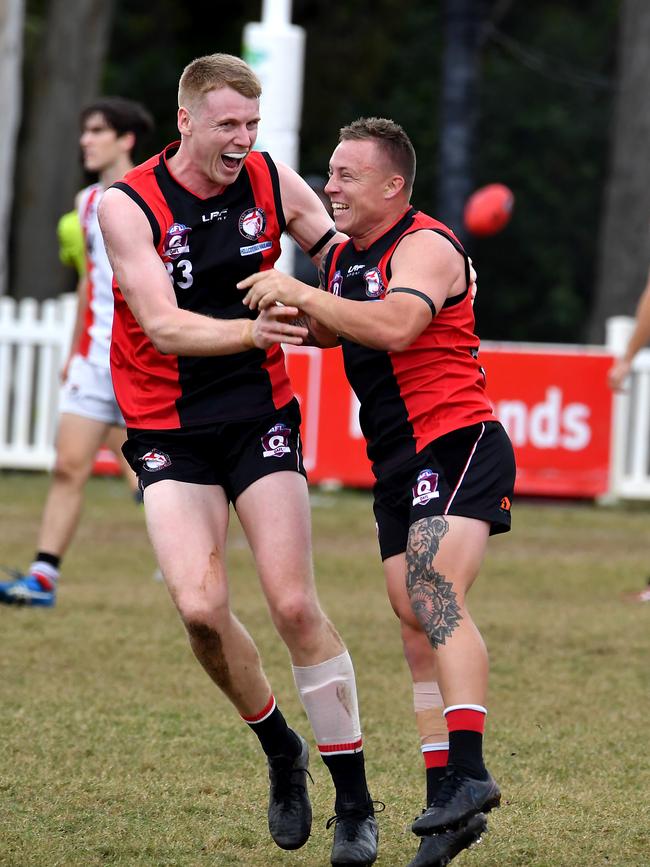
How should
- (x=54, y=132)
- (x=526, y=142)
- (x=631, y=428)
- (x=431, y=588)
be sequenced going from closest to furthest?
1. (x=431, y=588)
2. (x=631, y=428)
3. (x=54, y=132)
4. (x=526, y=142)

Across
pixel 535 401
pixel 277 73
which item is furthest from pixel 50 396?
pixel 535 401

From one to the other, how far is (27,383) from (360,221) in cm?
948

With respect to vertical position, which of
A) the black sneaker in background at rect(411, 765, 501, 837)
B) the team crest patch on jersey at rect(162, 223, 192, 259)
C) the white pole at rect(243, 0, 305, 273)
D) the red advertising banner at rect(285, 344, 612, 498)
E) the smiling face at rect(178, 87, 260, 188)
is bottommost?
the black sneaker in background at rect(411, 765, 501, 837)

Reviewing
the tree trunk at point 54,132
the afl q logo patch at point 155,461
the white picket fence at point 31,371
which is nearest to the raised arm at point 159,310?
the afl q logo patch at point 155,461

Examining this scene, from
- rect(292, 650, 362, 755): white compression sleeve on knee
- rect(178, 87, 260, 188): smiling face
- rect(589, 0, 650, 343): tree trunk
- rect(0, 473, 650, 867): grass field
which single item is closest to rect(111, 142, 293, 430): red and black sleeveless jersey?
rect(178, 87, 260, 188): smiling face

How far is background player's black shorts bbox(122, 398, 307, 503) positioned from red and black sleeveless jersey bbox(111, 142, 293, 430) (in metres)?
0.03

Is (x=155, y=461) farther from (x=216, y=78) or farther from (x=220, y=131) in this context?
(x=216, y=78)

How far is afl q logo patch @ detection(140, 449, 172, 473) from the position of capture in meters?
4.81

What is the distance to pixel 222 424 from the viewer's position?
4.81m

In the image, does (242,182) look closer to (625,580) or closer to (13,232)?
(625,580)

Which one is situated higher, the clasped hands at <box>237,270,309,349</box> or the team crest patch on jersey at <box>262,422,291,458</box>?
the clasped hands at <box>237,270,309,349</box>

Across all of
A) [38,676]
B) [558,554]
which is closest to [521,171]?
[558,554]

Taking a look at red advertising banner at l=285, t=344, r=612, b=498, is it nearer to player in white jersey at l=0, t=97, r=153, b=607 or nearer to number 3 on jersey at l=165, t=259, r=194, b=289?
player in white jersey at l=0, t=97, r=153, b=607

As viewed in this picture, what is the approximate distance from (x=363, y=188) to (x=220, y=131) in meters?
0.46
